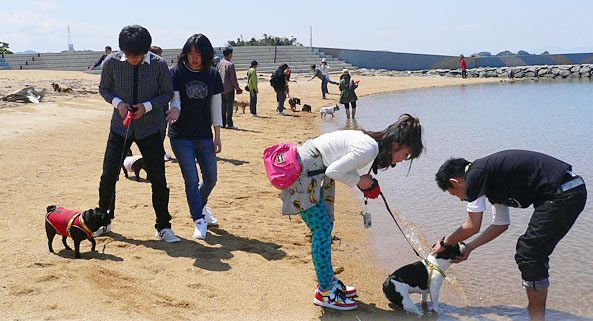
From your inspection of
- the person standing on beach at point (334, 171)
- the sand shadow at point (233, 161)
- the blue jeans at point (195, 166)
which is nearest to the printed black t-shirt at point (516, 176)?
the person standing on beach at point (334, 171)

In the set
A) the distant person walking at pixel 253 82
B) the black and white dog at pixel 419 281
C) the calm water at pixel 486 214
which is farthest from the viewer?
the distant person walking at pixel 253 82

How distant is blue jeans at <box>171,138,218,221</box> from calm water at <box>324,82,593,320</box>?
6.14 ft

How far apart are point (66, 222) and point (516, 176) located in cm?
353

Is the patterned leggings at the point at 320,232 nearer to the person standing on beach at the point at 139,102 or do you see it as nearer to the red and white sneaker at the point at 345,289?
the red and white sneaker at the point at 345,289

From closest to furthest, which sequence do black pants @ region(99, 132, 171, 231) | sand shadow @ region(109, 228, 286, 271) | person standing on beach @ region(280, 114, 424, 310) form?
person standing on beach @ region(280, 114, 424, 310)
sand shadow @ region(109, 228, 286, 271)
black pants @ region(99, 132, 171, 231)

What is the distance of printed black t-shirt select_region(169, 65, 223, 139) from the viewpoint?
5656 mm

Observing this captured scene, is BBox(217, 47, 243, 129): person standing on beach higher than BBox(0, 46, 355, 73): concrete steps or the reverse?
the reverse

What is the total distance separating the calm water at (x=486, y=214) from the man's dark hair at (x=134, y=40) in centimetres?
302

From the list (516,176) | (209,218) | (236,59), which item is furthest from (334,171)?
(236,59)

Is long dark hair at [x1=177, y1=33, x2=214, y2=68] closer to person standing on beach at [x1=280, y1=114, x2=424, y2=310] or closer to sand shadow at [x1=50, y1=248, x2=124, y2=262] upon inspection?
person standing on beach at [x1=280, y1=114, x2=424, y2=310]

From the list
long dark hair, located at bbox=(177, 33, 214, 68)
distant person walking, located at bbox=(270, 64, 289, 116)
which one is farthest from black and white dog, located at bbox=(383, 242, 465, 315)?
distant person walking, located at bbox=(270, 64, 289, 116)

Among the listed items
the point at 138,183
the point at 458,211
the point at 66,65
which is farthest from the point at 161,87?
the point at 66,65

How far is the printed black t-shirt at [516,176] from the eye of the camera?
4.16 metres

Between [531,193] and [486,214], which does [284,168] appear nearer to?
[531,193]
